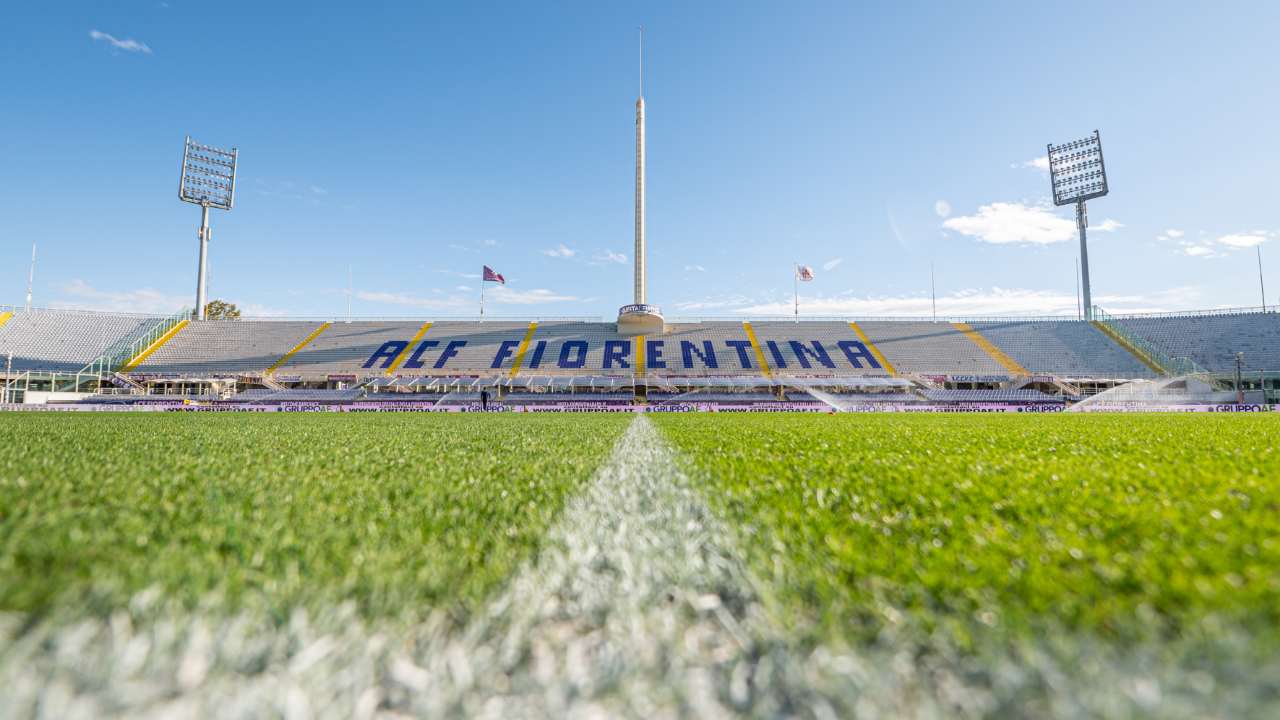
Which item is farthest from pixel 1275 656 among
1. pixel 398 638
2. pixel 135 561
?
pixel 135 561

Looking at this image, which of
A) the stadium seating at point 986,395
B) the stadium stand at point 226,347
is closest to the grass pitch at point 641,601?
the stadium seating at point 986,395

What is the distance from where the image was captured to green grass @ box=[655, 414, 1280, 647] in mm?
1040

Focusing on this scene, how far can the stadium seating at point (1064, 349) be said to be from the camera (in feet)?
112

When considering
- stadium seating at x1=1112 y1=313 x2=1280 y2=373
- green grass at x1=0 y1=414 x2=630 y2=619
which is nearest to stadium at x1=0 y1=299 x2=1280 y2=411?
stadium seating at x1=1112 y1=313 x2=1280 y2=373

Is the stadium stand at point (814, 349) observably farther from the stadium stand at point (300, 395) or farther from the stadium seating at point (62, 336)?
the stadium seating at point (62, 336)

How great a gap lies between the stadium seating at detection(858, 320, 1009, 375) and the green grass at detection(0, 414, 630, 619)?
3667 cm

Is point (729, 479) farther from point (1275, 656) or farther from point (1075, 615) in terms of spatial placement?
point (1275, 656)

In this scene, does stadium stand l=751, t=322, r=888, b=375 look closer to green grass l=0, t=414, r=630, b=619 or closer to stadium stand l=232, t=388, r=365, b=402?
stadium stand l=232, t=388, r=365, b=402

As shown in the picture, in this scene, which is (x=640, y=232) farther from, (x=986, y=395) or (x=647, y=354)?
(x=986, y=395)

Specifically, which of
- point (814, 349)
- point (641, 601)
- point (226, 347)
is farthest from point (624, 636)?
point (226, 347)

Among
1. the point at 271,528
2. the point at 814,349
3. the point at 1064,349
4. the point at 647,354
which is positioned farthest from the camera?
the point at 814,349

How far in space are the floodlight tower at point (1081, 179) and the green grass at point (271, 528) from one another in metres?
50.2

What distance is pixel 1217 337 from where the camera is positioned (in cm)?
3591

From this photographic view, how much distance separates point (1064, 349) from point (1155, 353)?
4.66 m
